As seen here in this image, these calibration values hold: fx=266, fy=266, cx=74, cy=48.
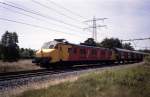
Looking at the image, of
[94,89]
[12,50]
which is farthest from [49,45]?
[12,50]

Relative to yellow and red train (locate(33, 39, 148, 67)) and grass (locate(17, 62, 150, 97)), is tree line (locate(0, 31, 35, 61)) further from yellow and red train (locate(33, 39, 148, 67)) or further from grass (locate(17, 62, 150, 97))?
grass (locate(17, 62, 150, 97))

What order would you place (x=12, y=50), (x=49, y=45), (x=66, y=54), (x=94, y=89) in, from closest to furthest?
1. (x=94, y=89)
2. (x=49, y=45)
3. (x=66, y=54)
4. (x=12, y=50)

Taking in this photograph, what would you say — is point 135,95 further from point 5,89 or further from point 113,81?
point 5,89

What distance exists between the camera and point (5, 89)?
42.7ft

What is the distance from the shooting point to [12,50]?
5672 centimetres

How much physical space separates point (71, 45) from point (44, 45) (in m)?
3.18

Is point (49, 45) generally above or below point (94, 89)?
above

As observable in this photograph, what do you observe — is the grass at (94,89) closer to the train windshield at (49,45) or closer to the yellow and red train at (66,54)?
the yellow and red train at (66,54)

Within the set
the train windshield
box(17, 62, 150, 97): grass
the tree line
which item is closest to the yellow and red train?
the train windshield

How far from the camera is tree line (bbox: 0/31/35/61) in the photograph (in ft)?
176

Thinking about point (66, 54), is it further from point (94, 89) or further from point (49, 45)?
point (94, 89)

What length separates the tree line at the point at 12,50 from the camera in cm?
5369

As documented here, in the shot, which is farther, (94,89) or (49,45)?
(49,45)

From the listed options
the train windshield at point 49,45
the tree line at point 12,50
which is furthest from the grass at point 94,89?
the tree line at point 12,50
